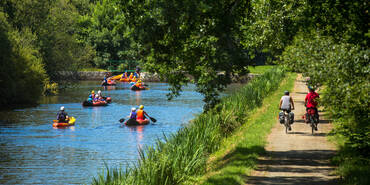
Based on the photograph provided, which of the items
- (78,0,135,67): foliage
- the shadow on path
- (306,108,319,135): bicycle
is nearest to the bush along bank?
the shadow on path

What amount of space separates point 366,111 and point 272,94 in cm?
2256

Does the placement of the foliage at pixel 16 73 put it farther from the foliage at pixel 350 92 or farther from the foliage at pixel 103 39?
the foliage at pixel 103 39

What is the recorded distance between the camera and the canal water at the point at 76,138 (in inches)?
905

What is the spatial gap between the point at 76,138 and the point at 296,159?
20041 mm

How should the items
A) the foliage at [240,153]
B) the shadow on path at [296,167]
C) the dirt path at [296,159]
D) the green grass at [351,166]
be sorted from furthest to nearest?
the foliage at [240,153] < the dirt path at [296,159] < the shadow on path at [296,167] < the green grass at [351,166]

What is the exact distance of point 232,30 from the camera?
50.0 feet

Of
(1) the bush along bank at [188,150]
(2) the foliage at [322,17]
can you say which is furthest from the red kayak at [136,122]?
(2) the foliage at [322,17]

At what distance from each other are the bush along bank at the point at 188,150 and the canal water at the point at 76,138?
4.91 feet

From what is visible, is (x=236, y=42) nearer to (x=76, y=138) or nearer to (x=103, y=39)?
(x=76, y=138)

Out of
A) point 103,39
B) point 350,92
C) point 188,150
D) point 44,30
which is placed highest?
point 103,39

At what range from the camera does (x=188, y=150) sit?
15812 mm

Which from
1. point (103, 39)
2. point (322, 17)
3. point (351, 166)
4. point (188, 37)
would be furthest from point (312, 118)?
point (103, 39)

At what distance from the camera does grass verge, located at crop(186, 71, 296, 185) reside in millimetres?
12766

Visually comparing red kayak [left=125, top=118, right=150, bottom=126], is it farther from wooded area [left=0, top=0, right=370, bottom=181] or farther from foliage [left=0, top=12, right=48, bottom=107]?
foliage [left=0, top=12, right=48, bottom=107]
